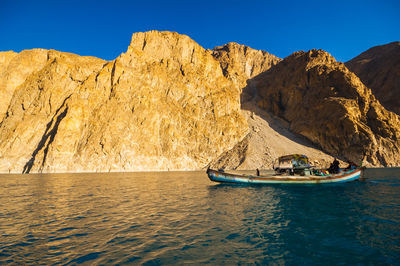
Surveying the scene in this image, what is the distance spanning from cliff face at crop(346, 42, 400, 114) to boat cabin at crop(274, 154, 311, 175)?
11164cm

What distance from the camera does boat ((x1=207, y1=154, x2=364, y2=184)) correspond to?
2981cm

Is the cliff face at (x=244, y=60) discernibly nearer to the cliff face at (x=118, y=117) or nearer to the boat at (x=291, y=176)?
the cliff face at (x=118, y=117)

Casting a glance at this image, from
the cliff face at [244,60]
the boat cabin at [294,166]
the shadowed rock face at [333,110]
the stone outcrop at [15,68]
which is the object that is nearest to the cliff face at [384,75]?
the shadowed rock face at [333,110]

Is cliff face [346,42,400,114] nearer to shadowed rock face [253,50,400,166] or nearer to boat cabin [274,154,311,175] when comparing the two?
shadowed rock face [253,50,400,166]

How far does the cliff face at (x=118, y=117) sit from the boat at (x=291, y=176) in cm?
5372

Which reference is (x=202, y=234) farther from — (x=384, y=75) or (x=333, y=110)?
(x=384, y=75)

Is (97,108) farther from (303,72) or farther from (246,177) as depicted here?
(303,72)

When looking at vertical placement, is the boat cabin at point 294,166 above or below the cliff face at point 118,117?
below

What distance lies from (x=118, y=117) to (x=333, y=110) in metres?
86.7

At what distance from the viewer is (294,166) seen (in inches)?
1245

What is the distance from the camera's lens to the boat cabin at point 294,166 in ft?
102

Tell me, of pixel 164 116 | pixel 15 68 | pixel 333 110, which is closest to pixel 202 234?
pixel 164 116

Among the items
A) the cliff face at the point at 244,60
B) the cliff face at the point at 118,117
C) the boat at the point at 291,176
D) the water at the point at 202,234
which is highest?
the cliff face at the point at 244,60

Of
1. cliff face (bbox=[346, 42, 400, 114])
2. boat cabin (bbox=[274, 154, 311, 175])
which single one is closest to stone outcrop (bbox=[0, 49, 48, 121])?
boat cabin (bbox=[274, 154, 311, 175])
